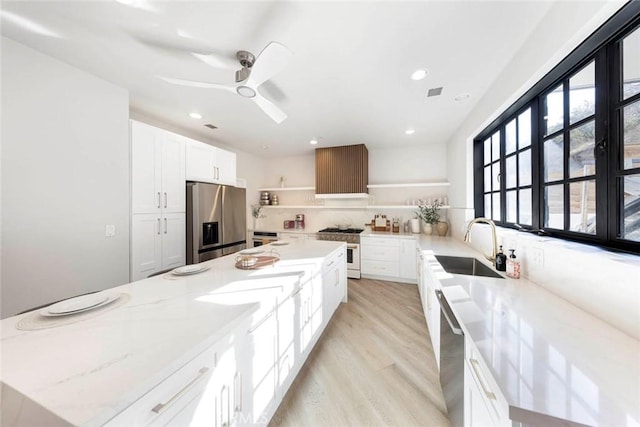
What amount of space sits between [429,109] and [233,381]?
3.15 metres

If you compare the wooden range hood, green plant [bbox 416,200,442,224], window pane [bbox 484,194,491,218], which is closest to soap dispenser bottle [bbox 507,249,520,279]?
window pane [bbox 484,194,491,218]

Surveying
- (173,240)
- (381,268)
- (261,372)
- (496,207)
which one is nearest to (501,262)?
(496,207)

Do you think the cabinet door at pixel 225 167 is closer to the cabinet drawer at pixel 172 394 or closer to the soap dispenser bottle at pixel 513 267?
the cabinet drawer at pixel 172 394

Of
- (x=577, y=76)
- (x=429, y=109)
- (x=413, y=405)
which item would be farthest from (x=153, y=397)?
(x=429, y=109)

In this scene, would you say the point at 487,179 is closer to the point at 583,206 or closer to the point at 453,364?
the point at 583,206

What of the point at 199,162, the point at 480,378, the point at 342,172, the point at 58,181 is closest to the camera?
the point at 480,378

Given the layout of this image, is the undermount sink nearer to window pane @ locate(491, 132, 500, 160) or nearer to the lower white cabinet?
window pane @ locate(491, 132, 500, 160)

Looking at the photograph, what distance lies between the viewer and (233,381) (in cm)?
95

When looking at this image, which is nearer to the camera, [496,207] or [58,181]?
[58,181]

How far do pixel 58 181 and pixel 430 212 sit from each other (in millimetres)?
4736

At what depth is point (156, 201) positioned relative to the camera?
250cm

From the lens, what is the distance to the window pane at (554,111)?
1.48 metres

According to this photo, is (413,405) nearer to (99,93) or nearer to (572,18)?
(572,18)

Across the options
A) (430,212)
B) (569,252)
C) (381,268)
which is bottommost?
(381,268)
